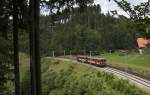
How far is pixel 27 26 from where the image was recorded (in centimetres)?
1577

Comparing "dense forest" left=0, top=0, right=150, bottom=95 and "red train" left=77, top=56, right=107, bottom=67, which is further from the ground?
"dense forest" left=0, top=0, right=150, bottom=95

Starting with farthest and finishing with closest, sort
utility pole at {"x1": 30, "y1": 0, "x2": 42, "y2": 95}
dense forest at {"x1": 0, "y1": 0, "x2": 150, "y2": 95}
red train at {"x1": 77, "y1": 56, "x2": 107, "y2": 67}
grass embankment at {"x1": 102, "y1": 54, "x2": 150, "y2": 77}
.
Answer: red train at {"x1": 77, "y1": 56, "x2": 107, "y2": 67} < grass embankment at {"x1": 102, "y1": 54, "x2": 150, "y2": 77} < utility pole at {"x1": 30, "y1": 0, "x2": 42, "y2": 95} < dense forest at {"x1": 0, "y1": 0, "x2": 150, "y2": 95}

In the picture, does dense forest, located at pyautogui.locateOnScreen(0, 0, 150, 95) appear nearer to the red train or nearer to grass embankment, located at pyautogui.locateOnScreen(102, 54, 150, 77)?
grass embankment, located at pyautogui.locateOnScreen(102, 54, 150, 77)

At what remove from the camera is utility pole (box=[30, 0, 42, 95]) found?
1215cm

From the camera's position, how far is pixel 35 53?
1223cm

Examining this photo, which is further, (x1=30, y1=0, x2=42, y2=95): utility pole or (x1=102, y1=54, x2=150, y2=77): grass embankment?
(x1=102, y1=54, x2=150, y2=77): grass embankment

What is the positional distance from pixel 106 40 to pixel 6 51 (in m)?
83.6

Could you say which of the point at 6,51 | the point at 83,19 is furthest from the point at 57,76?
the point at 83,19

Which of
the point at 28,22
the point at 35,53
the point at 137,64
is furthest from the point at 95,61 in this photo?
the point at 35,53

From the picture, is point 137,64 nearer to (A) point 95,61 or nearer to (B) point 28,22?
(A) point 95,61

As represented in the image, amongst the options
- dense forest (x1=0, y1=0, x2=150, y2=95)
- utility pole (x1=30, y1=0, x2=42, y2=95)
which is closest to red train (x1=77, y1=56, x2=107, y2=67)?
dense forest (x1=0, y1=0, x2=150, y2=95)

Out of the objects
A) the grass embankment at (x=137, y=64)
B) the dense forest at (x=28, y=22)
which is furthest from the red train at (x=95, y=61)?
the dense forest at (x=28, y=22)

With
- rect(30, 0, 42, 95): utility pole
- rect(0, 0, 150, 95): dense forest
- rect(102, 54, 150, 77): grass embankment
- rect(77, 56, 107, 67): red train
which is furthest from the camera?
rect(77, 56, 107, 67): red train

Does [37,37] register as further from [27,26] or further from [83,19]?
[83,19]
